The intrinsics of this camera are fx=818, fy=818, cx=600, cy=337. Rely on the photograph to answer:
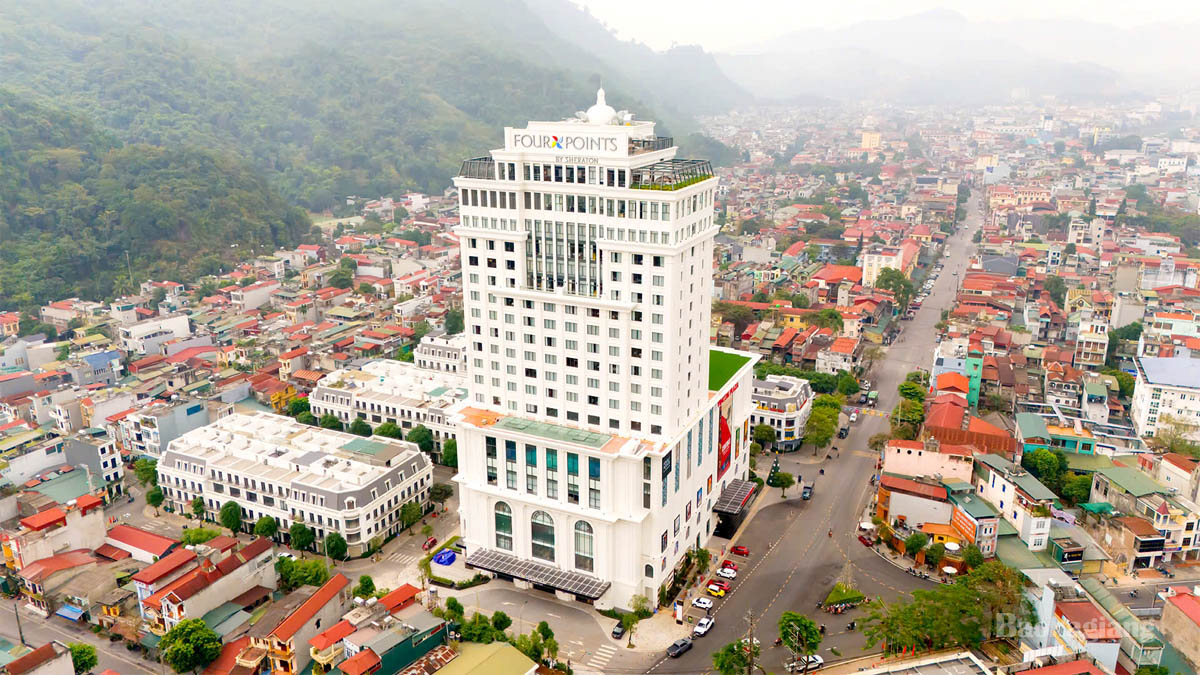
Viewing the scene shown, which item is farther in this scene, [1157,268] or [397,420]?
[1157,268]

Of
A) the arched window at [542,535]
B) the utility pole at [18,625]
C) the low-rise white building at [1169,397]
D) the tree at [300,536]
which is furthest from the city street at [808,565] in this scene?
the utility pole at [18,625]

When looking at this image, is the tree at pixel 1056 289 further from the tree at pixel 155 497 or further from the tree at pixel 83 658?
the tree at pixel 83 658

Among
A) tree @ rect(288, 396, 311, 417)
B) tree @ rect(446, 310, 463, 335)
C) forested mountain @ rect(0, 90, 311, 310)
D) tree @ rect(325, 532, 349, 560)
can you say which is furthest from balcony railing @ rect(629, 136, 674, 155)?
forested mountain @ rect(0, 90, 311, 310)

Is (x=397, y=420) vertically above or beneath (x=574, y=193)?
beneath

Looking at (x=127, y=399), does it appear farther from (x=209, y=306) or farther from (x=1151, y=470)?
(x=1151, y=470)

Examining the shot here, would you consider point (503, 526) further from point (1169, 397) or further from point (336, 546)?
point (1169, 397)

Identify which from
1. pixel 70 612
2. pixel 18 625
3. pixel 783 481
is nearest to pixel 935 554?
pixel 783 481

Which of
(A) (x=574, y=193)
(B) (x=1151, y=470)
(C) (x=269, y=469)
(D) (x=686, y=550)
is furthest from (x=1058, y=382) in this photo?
(C) (x=269, y=469)
